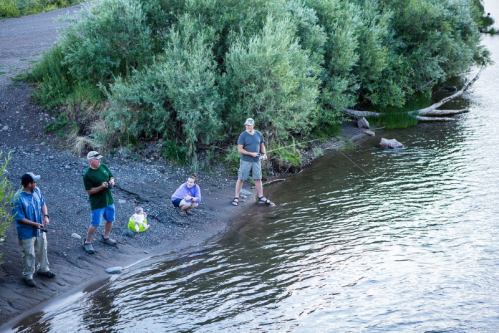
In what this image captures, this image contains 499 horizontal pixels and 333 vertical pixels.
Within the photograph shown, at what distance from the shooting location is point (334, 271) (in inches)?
435

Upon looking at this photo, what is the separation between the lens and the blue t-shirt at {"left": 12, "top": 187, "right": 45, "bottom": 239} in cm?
932

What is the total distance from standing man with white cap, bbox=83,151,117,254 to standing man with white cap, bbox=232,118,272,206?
14.2 ft

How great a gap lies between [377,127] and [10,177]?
15.8m

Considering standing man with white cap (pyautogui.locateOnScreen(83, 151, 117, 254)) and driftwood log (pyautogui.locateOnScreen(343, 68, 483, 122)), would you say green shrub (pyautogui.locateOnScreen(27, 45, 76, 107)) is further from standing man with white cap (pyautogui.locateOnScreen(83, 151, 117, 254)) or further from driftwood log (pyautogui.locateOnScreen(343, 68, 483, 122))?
driftwood log (pyautogui.locateOnScreen(343, 68, 483, 122))

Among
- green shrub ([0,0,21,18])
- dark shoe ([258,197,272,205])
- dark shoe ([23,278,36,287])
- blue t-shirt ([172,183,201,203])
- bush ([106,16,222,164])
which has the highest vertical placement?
green shrub ([0,0,21,18])

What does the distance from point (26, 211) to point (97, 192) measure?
1.60m

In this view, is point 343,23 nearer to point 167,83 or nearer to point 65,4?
point 167,83

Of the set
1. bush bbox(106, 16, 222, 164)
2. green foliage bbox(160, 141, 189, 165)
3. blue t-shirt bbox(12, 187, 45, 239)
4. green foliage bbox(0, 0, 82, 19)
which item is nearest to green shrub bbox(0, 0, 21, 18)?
green foliage bbox(0, 0, 82, 19)

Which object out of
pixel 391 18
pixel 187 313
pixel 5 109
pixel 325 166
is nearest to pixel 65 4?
pixel 5 109

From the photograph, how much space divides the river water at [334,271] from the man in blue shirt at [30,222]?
2.99 ft

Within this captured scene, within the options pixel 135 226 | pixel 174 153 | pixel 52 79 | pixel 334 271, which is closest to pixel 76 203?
pixel 135 226

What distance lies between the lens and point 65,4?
32.1 m

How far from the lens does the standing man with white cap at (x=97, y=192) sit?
10.5 metres

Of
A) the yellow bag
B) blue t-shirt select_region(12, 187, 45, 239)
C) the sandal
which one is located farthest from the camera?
the sandal
